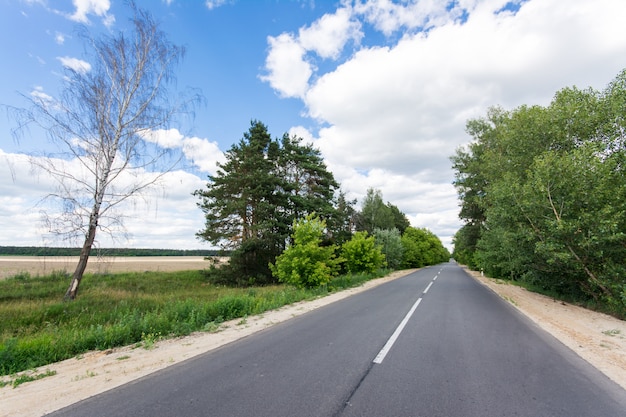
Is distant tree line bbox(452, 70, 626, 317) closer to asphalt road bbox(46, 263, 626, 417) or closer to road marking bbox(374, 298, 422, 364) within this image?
asphalt road bbox(46, 263, 626, 417)

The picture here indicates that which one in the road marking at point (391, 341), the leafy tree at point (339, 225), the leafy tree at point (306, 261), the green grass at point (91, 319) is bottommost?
the green grass at point (91, 319)

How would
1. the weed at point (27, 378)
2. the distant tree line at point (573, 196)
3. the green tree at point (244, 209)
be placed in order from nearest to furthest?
the weed at point (27, 378), the distant tree line at point (573, 196), the green tree at point (244, 209)

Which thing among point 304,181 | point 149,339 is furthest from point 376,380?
point 304,181

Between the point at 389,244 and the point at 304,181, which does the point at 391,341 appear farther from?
the point at 389,244

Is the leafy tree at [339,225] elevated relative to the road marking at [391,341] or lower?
elevated

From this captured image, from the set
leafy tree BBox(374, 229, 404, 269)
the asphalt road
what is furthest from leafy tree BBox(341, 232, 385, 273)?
the asphalt road

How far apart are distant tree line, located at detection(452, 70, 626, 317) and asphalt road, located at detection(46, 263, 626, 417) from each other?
518cm

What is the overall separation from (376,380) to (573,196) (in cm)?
1079

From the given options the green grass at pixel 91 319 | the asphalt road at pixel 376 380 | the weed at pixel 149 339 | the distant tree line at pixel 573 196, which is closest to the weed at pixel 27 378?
the green grass at pixel 91 319

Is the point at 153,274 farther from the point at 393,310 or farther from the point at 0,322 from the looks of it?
the point at 393,310

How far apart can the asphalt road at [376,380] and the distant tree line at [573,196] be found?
5176 millimetres

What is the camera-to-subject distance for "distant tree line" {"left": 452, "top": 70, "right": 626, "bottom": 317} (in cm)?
985

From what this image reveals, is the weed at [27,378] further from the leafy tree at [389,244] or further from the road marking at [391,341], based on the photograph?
the leafy tree at [389,244]

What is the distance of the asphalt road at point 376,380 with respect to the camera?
11.3ft
